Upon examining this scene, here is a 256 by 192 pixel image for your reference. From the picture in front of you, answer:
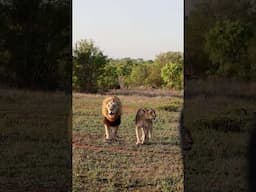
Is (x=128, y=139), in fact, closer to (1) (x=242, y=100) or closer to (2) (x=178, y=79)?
(2) (x=178, y=79)

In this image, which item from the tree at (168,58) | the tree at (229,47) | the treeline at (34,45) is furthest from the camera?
the tree at (229,47)

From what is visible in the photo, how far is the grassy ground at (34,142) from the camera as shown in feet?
9.83

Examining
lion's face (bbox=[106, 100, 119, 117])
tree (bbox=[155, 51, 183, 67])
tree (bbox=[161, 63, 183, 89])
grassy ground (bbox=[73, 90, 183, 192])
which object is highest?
tree (bbox=[155, 51, 183, 67])

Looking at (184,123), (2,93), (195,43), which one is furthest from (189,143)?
(2,93)

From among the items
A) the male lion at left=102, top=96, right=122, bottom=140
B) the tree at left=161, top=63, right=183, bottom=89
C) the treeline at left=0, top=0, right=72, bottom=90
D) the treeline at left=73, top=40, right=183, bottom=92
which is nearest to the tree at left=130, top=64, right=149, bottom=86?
the treeline at left=73, top=40, right=183, bottom=92

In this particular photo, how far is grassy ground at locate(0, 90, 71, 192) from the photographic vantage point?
3.00m

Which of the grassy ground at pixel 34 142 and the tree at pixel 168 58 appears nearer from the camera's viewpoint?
the tree at pixel 168 58

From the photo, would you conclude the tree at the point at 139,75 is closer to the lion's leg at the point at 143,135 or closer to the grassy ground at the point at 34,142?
the lion's leg at the point at 143,135

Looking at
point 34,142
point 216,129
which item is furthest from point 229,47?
point 34,142

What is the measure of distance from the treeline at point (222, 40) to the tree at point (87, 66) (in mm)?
548

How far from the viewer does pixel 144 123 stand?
9.62 ft

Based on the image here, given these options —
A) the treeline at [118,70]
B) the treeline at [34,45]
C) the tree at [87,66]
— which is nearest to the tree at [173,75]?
the treeline at [118,70]

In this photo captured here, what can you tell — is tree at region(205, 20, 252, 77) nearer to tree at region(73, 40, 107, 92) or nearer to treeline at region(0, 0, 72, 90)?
tree at region(73, 40, 107, 92)

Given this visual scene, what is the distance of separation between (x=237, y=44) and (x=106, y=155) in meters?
1.12
